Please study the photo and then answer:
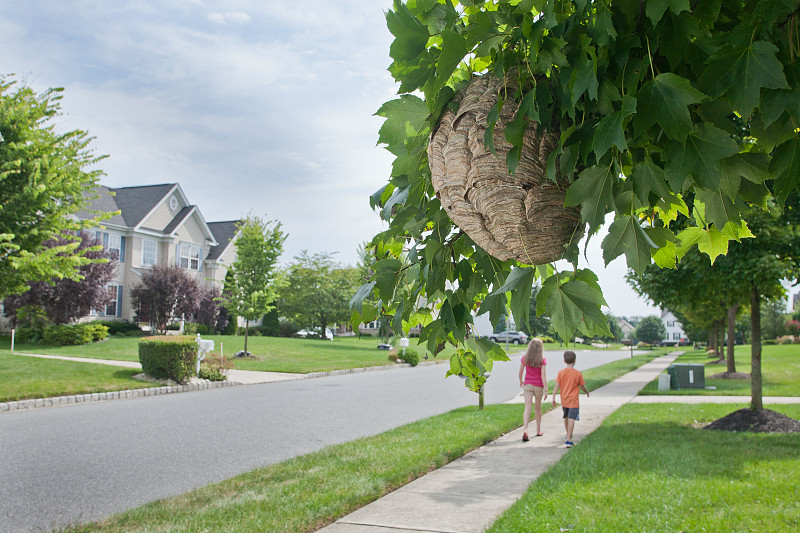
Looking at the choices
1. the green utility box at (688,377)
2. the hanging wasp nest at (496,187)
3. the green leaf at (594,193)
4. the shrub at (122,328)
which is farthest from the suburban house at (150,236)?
the green leaf at (594,193)

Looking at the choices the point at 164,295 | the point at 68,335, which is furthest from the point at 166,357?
the point at 164,295

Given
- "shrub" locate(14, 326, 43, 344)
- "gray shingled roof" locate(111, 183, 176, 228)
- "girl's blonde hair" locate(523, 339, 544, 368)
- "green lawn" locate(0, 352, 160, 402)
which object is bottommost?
"green lawn" locate(0, 352, 160, 402)

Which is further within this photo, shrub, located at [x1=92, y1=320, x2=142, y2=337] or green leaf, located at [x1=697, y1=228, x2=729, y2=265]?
shrub, located at [x1=92, y1=320, x2=142, y2=337]

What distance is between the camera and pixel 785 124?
1.35 m

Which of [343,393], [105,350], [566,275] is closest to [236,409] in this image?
[343,393]

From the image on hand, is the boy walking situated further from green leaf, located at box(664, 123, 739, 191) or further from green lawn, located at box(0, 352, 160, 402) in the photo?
green lawn, located at box(0, 352, 160, 402)

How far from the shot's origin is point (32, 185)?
15961 millimetres

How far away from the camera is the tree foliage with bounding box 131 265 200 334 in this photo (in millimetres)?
36031

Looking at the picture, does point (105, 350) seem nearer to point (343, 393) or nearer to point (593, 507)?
point (343, 393)

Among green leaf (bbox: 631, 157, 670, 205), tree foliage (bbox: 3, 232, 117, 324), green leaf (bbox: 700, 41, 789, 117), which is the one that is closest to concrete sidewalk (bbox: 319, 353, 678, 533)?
green leaf (bbox: 631, 157, 670, 205)

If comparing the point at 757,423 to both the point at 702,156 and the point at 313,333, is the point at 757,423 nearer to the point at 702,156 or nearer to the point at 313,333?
the point at 702,156

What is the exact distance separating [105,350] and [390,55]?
2802cm

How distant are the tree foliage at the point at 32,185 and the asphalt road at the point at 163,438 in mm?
4916

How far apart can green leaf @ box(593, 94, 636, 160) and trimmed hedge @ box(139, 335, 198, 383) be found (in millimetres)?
17948
